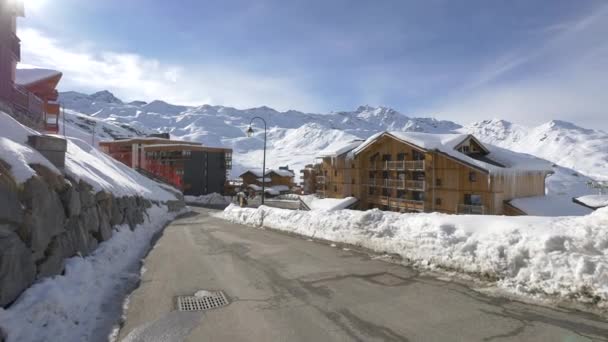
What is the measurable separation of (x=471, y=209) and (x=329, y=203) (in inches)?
706

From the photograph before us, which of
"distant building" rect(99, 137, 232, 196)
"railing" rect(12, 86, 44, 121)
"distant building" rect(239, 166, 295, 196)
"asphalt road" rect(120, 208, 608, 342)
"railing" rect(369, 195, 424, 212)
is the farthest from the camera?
"distant building" rect(239, 166, 295, 196)

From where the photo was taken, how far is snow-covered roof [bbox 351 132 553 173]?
27500mm

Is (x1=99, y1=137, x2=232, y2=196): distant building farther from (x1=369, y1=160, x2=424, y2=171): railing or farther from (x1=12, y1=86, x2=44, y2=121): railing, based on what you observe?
(x1=12, y1=86, x2=44, y2=121): railing

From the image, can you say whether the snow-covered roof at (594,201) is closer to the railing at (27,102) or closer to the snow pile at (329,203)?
the snow pile at (329,203)

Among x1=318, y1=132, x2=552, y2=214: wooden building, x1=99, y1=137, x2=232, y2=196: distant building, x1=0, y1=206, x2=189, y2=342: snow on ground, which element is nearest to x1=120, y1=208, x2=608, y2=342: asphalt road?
x1=0, y1=206, x2=189, y2=342: snow on ground

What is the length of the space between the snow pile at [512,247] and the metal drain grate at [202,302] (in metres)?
4.67

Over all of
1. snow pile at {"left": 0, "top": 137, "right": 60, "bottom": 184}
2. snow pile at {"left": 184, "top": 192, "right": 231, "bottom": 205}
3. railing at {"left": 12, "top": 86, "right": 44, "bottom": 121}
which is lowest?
snow pile at {"left": 184, "top": 192, "right": 231, "bottom": 205}

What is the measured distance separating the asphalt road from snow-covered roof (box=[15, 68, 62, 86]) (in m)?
27.3

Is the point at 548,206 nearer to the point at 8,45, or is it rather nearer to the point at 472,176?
the point at 472,176

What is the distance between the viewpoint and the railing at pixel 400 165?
3231 centimetres

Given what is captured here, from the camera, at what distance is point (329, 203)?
41.8 m

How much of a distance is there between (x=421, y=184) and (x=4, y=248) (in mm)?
32689

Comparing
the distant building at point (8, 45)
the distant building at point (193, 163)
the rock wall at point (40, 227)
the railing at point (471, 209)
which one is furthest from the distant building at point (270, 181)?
the rock wall at point (40, 227)

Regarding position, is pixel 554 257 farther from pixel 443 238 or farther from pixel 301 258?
pixel 301 258
